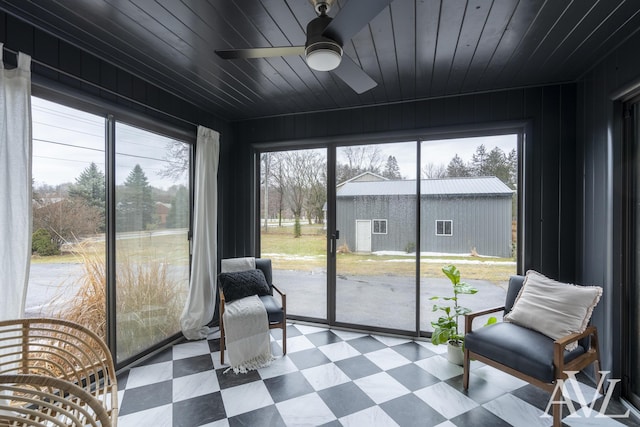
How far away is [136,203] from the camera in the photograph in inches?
107

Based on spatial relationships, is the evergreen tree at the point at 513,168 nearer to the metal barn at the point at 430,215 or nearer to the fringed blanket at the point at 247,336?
the metal barn at the point at 430,215

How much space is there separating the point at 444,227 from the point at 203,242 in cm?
251

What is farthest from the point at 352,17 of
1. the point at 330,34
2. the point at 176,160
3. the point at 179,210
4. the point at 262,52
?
the point at 179,210

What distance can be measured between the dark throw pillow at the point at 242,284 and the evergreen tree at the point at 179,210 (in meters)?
0.72

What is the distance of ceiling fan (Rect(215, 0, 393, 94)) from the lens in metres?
1.23

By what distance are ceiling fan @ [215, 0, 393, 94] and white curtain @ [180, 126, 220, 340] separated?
6.01 feet

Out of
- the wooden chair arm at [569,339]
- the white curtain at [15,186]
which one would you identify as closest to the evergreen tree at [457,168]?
the wooden chair arm at [569,339]

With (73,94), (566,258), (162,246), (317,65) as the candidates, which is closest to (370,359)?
(566,258)

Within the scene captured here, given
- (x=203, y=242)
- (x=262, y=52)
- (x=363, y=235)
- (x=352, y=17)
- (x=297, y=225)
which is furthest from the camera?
(x=297, y=225)

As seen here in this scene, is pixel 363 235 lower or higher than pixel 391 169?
lower

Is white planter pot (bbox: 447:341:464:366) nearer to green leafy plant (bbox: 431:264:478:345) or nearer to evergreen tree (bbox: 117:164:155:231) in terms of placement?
green leafy plant (bbox: 431:264:478:345)

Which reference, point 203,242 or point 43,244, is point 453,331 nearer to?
point 203,242

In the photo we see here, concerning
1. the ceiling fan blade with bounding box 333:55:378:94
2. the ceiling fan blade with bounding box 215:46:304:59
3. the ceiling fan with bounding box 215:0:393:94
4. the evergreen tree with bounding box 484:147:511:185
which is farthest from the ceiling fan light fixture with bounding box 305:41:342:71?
the evergreen tree with bounding box 484:147:511:185

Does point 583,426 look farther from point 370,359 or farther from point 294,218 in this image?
point 294,218
